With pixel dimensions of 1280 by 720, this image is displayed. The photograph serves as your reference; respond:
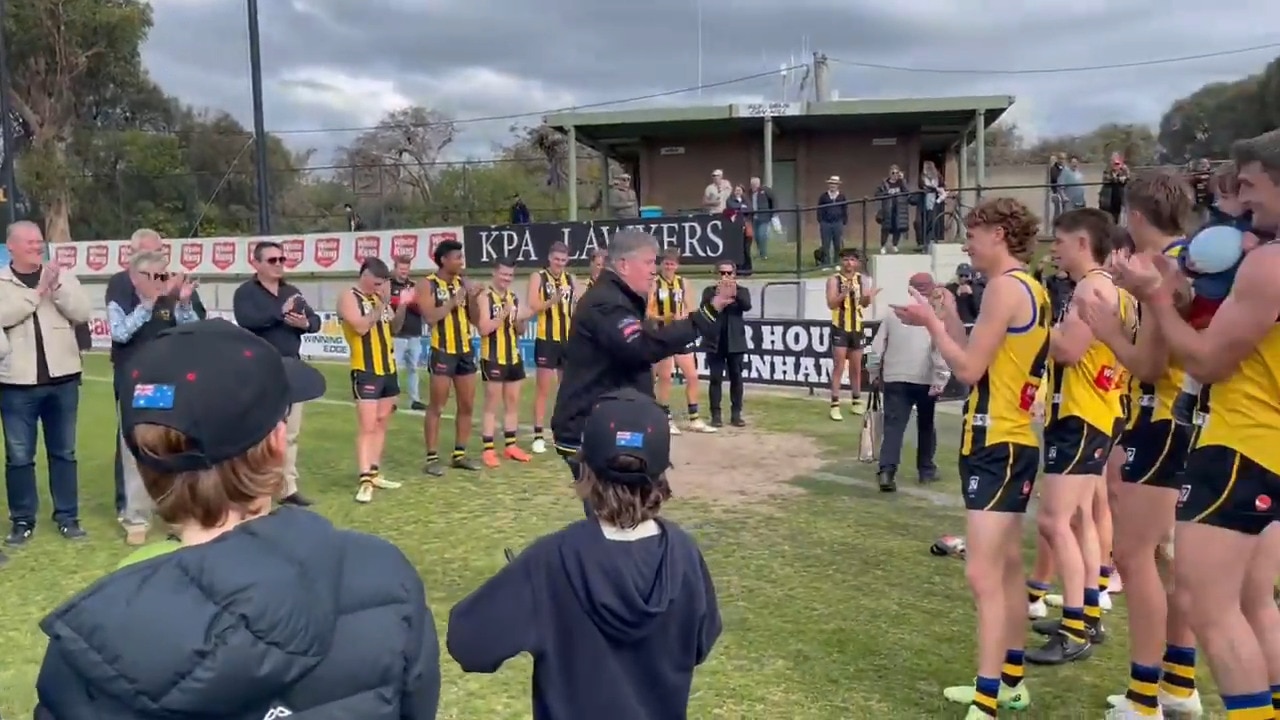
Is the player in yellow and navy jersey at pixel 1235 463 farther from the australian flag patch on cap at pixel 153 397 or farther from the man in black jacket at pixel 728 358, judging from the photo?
the man in black jacket at pixel 728 358

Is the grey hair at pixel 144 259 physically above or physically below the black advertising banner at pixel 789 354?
above

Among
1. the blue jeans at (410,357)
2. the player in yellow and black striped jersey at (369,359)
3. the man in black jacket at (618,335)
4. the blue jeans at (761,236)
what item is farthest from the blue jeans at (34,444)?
the blue jeans at (761,236)

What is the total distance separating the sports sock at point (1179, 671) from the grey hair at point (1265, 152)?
2.05 m

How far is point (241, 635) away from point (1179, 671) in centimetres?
397

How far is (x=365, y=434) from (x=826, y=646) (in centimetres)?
454

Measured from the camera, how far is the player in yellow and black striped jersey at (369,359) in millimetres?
8125

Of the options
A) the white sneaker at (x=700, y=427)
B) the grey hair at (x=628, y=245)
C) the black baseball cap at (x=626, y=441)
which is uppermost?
the grey hair at (x=628, y=245)

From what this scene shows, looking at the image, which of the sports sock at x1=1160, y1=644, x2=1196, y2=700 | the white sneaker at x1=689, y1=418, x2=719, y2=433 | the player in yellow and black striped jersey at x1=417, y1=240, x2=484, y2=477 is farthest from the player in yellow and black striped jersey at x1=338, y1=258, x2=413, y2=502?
the sports sock at x1=1160, y1=644, x2=1196, y2=700

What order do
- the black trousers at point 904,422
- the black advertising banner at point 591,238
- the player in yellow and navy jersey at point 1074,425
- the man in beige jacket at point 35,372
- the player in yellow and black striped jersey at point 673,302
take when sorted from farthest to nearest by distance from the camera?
the black advertising banner at point 591,238 < the player in yellow and black striped jersey at point 673,302 < the black trousers at point 904,422 < the man in beige jacket at point 35,372 < the player in yellow and navy jersey at point 1074,425

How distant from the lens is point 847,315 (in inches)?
480

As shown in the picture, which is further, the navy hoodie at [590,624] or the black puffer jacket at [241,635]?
the navy hoodie at [590,624]

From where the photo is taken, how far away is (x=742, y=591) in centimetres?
595

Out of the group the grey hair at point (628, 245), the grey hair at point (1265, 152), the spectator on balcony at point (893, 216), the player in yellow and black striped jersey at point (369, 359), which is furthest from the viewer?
the spectator on balcony at point (893, 216)

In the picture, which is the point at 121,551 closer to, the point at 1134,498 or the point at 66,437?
the point at 66,437
